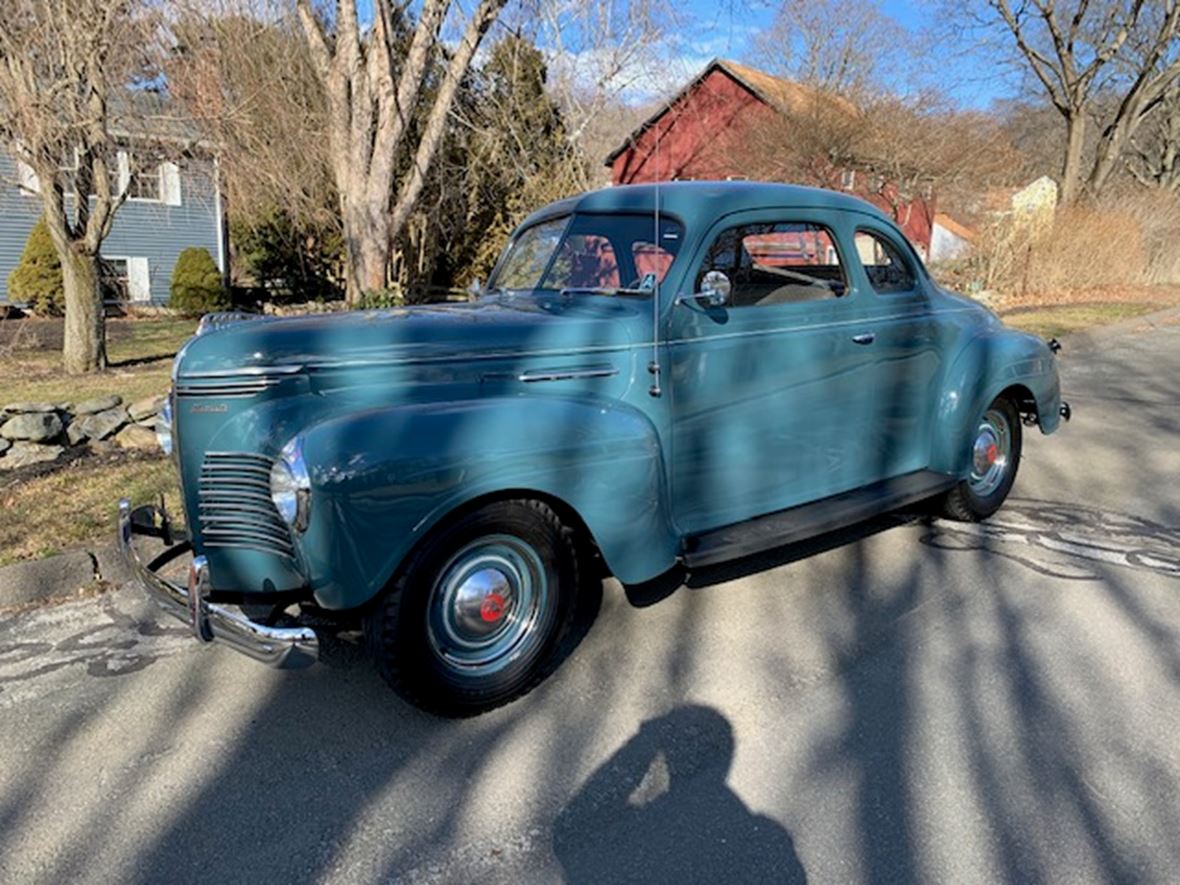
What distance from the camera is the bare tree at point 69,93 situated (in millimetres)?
8617

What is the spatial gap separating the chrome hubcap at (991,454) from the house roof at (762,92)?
13.4 meters

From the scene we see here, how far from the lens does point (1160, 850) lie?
250 cm

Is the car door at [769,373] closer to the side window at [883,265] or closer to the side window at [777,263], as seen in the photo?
the side window at [777,263]

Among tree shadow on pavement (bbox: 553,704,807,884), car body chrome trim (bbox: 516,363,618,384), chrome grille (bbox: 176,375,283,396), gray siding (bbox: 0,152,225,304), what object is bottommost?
tree shadow on pavement (bbox: 553,704,807,884)

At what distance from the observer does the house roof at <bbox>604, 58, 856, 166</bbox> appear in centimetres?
2055

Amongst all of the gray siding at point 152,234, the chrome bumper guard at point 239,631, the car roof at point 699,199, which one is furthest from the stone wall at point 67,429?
the gray siding at point 152,234

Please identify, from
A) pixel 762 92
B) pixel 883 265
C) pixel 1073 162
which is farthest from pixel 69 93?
pixel 1073 162

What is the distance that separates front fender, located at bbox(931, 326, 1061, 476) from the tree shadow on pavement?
8.46 feet

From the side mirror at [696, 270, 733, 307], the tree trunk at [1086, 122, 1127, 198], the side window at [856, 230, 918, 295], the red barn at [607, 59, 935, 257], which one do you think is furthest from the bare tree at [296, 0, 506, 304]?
the tree trunk at [1086, 122, 1127, 198]

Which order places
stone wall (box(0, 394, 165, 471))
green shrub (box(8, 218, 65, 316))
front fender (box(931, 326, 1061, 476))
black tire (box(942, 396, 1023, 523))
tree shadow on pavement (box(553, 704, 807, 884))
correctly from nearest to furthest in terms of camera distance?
tree shadow on pavement (box(553, 704, 807, 884))
front fender (box(931, 326, 1061, 476))
black tire (box(942, 396, 1023, 523))
stone wall (box(0, 394, 165, 471))
green shrub (box(8, 218, 65, 316))

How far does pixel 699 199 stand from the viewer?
159 inches

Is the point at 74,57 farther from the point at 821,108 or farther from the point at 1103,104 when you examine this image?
the point at 1103,104

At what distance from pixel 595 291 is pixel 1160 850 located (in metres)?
2.90

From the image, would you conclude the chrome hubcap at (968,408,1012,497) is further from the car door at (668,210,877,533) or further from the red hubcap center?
the red hubcap center
